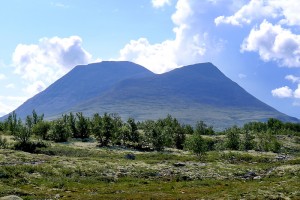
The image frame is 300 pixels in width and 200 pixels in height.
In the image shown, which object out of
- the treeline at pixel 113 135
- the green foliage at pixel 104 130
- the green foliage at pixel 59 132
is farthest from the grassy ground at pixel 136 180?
the green foliage at pixel 59 132

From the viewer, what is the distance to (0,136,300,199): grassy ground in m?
51.4

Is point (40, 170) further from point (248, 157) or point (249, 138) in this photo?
point (249, 138)

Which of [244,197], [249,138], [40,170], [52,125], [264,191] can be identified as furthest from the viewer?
[249,138]

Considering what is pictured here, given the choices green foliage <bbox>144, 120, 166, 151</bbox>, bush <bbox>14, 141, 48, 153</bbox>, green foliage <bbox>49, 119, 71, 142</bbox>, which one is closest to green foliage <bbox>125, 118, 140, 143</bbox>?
green foliage <bbox>144, 120, 166, 151</bbox>

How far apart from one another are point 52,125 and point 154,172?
68.7 meters

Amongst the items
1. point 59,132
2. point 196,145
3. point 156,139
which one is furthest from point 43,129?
point 196,145

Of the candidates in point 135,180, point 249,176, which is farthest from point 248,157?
point 135,180

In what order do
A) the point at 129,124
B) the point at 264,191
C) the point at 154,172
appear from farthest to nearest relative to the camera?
the point at 129,124, the point at 154,172, the point at 264,191

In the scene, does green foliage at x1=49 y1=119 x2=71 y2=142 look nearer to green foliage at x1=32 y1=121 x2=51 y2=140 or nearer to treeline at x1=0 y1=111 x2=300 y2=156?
treeline at x1=0 y1=111 x2=300 y2=156

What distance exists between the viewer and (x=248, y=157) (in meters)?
108

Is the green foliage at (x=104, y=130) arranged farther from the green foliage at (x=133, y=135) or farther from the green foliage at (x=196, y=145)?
the green foliage at (x=196, y=145)

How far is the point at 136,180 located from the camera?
2598 inches

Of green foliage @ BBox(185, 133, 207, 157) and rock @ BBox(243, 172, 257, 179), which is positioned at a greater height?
green foliage @ BBox(185, 133, 207, 157)

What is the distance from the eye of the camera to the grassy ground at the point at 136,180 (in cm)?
5144
